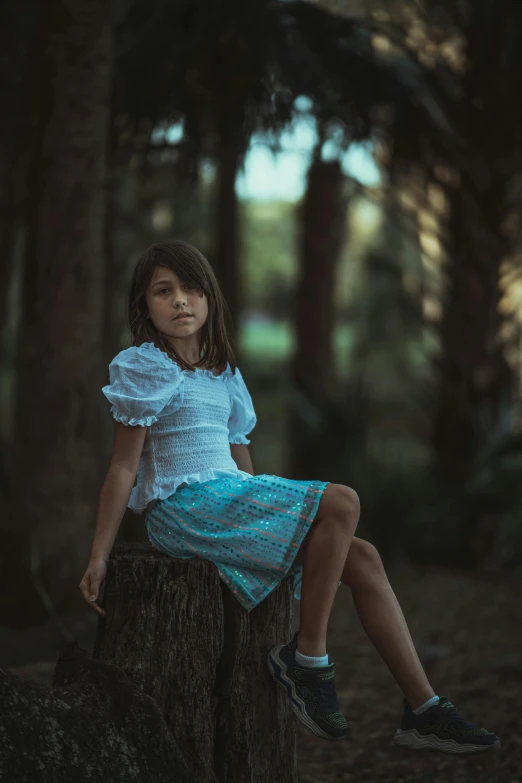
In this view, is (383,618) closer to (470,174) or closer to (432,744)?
(432,744)

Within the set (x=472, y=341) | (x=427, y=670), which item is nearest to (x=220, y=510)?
(x=427, y=670)

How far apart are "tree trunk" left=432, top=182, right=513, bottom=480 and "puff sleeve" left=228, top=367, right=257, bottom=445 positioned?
4.47 metres

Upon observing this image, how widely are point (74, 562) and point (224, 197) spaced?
A: 3.67 metres

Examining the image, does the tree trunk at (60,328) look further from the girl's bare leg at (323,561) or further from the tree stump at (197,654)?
the girl's bare leg at (323,561)

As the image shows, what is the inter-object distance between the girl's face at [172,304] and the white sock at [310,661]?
3.38ft

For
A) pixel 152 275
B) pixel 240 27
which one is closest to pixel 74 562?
pixel 152 275

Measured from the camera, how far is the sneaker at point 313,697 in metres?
2.75

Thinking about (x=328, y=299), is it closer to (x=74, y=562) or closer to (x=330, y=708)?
(x=74, y=562)

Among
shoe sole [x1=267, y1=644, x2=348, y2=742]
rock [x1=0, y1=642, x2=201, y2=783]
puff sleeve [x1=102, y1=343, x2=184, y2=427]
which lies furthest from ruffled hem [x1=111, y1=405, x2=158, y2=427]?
shoe sole [x1=267, y1=644, x2=348, y2=742]

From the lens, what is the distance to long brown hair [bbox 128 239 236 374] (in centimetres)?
302

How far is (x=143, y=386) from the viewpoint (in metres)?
2.90

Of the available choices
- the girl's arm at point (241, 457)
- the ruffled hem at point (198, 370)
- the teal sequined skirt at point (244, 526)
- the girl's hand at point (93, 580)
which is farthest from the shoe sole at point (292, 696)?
the ruffled hem at point (198, 370)

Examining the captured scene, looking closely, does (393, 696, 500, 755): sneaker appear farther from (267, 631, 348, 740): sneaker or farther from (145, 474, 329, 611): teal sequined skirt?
(145, 474, 329, 611): teal sequined skirt

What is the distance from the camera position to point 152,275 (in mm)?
3035
